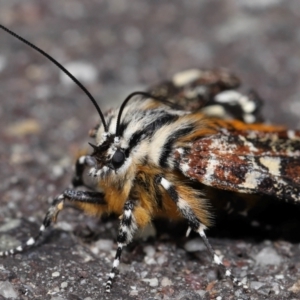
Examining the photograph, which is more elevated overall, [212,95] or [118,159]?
[212,95]

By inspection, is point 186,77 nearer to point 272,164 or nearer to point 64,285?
point 272,164

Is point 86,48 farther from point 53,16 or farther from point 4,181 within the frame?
point 4,181

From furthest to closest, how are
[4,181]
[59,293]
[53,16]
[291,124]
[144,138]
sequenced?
[53,16] < [291,124] < [4,181] < [144,138] < [59,293]

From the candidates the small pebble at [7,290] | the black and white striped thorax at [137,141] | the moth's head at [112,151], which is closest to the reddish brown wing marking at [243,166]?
the black and white striped thorax at [137,141]

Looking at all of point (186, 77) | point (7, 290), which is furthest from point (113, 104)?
point (7, 290)

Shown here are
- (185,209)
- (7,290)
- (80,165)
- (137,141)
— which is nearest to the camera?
(7,290)

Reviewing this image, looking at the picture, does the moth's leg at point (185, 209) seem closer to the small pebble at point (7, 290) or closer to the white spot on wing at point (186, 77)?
the small pebble at point (7, 290)

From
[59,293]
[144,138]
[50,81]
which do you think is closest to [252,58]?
[50,81]
